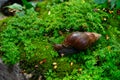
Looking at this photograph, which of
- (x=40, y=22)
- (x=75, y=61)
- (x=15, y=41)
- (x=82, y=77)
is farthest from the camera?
(x=40, y=22)

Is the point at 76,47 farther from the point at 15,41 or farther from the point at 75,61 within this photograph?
the point at 15,41

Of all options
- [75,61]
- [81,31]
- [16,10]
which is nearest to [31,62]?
[75,61]

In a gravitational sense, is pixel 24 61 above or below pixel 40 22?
below

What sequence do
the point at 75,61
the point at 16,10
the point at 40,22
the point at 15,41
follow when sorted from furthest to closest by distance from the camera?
the point at 16,10, the point at 40,22, the point at 15,41, the point at 75,61

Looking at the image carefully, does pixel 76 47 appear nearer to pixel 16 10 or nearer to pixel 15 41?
pixel 15 41

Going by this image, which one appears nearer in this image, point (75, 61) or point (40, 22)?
point (75, 61)
